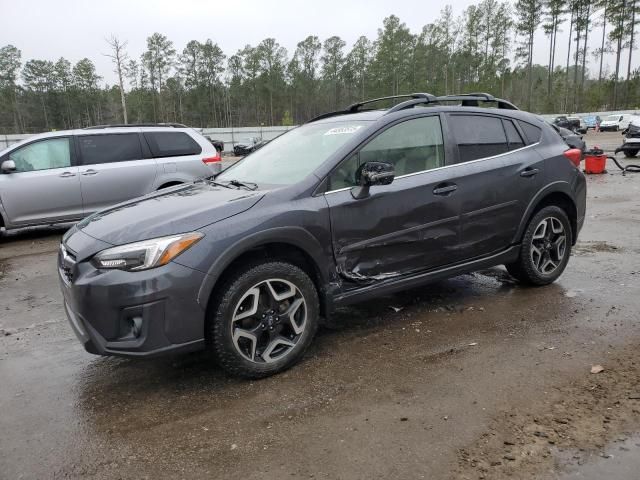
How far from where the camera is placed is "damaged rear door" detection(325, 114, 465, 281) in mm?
3584

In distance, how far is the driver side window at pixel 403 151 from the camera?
3.66m

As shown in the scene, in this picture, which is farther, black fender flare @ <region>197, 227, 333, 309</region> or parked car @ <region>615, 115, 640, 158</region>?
parked car @ <region>615, 115, 640, 158</region>

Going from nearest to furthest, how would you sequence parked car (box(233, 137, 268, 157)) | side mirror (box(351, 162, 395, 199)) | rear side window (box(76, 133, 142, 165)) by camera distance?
1. side mirror (box(351, 162, 395, 199))
2. parked car (box(233, 137, 268, 157))
3. rear side window (box(76, 133, 142, 165))

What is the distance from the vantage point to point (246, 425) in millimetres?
2811

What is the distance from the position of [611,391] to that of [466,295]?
6.21 feet

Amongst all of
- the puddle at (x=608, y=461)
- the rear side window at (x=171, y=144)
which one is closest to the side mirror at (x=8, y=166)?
the rear side window at (x=171, y=144)

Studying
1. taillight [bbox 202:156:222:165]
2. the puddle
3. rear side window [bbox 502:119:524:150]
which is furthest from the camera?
taillight [bbox 202:156:222:165]

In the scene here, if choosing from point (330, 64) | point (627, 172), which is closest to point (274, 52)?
point (330, 64)

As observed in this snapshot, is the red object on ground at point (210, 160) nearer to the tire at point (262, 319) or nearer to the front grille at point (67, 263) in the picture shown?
the front grille at point (67, 263)

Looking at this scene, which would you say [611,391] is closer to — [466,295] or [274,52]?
[466,295]

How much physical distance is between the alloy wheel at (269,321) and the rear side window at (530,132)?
2801mm

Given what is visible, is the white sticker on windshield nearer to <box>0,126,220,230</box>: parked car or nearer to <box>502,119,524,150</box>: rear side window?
<box>502,119,524,150</box>: rear side window

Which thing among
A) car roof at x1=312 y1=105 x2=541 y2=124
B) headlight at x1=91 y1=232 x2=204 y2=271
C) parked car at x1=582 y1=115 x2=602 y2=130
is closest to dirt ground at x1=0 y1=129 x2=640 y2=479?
headlight at x1=91 y1=232 x2=204 y2=271

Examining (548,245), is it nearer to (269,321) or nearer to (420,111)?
(420,111)
